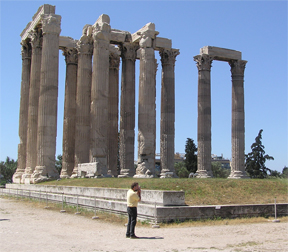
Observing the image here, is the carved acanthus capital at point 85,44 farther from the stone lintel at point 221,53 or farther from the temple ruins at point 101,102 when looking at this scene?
the stone lintel at point 221,53

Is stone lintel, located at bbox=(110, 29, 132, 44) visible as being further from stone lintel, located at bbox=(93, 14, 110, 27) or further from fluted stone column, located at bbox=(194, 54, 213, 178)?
fluted stone column, located at bbox=(194, 54, 213, 178)

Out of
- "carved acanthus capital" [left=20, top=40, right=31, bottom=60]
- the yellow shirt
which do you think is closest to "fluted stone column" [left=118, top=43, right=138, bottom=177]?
"carved acanthus capital" [left=20, top=40, right=31, bottom=60]

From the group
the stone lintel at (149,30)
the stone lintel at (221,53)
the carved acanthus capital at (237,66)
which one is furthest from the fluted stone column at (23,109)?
the carved acanthus capital at (237,66)

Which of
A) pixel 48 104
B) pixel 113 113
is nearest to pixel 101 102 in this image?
pixel 48 104

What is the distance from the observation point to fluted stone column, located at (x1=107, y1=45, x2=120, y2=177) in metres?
48.4

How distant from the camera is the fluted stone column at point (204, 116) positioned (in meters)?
50.7

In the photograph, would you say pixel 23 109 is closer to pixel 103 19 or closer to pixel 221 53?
pixel 103 19

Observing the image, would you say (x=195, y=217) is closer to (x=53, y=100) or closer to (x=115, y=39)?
(x=53, y=100)

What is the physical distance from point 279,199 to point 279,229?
24.7 feet

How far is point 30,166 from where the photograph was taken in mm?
44844

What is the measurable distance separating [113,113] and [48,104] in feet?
30.8

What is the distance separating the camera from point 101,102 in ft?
134

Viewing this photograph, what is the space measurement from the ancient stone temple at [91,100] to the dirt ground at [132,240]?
20.1m

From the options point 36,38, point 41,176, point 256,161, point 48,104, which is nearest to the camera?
point 41,176
